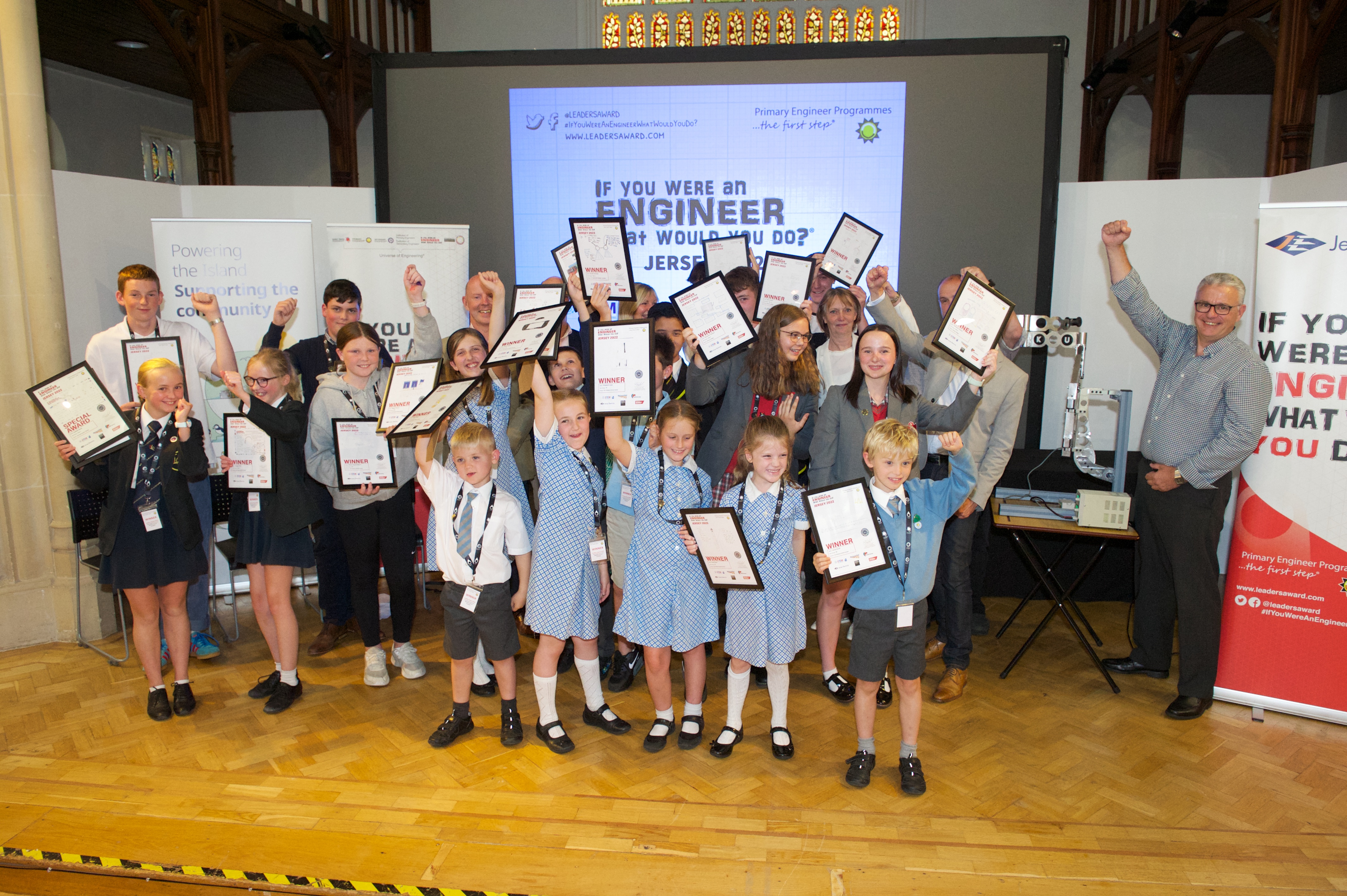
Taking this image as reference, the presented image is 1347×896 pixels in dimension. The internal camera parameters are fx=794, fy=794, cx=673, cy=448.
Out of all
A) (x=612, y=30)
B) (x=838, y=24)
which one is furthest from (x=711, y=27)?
(x=838, y=24)

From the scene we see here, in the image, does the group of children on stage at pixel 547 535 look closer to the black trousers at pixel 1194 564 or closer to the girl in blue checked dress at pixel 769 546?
the girl in blue checked dress at pixel 769 546

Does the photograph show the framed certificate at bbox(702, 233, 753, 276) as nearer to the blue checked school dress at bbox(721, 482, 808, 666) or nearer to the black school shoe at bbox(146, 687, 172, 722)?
the blue checked school dress at bbox(721, 482, 808, 666)

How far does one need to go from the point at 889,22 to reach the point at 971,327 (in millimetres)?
8114

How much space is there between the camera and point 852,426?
3.32 m

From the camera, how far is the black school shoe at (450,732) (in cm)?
318

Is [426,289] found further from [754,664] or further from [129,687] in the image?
[754,664]

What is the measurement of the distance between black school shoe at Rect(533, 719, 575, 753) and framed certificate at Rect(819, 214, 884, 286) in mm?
2824

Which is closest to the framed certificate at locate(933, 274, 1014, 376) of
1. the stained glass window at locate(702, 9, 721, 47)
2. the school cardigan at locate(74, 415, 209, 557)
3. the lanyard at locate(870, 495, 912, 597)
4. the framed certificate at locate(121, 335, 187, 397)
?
the lanyard at locate(870, 495, 912, 597)

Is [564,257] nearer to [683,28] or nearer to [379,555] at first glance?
[379,555]

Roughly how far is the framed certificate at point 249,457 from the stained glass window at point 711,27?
8168 millimetres

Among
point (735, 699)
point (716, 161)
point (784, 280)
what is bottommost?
point (735, 699)

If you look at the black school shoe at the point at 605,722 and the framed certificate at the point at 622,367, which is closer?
the framed certificate at the point at 622,367

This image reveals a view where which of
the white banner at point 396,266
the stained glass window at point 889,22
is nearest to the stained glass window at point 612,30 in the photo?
the stained glass window at point 889,22

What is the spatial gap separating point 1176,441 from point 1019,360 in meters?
2.66
